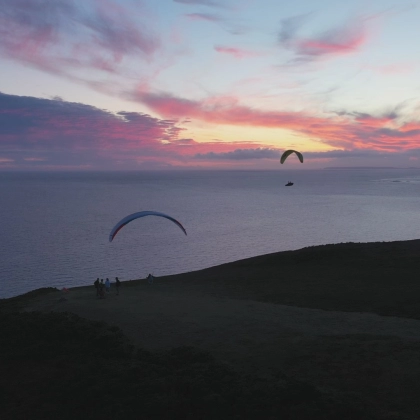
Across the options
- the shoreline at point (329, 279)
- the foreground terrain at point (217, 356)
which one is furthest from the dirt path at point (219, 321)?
the shoreline at point (329, 279)

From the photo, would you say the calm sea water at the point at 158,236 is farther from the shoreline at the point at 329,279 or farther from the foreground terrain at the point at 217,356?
the foreground terrain at the point at 217,356

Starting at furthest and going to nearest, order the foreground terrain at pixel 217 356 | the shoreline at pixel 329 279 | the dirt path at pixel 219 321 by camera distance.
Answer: the shoreline at pixel 329 279, the dirt path at pixel 219 321, the foreground terrain at pixel 217 356

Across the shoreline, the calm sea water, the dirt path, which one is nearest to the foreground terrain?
the dirt path

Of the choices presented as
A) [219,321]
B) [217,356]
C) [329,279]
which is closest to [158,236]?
[329,279]

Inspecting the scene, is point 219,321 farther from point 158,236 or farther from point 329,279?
point 158,236

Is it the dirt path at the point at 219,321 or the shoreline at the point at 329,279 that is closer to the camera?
the dirt path at the point at 219,321

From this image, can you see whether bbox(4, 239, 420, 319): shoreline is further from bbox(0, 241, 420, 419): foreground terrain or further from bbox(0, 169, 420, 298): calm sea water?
bbox(0, 169, 420, 298): calm sea water

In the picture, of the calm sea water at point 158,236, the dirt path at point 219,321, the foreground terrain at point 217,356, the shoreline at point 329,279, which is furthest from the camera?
the calm sea water at point 158,236

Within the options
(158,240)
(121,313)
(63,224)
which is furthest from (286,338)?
(63,224)

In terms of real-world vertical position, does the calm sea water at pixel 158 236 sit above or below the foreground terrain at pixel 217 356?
below

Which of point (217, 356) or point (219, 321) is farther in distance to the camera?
point (219, 321)
